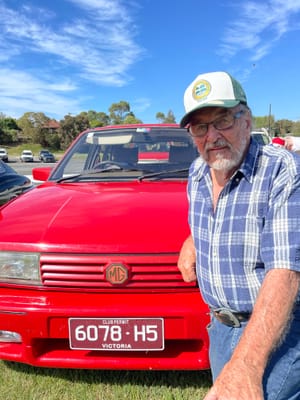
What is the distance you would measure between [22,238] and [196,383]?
141 cm

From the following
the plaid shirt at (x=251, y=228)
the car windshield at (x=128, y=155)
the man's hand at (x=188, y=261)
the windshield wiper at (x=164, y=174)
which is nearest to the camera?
the plaid shirt at (x=251, y=228)

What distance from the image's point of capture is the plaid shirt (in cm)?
124

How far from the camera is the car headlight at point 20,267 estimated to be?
7.13ft

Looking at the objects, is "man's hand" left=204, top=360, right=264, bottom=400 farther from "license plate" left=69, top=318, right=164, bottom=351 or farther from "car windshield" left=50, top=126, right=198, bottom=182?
"car windshield" left=50, top=126, right=198, bottom=182

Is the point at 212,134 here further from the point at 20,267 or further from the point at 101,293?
the point at 20,267

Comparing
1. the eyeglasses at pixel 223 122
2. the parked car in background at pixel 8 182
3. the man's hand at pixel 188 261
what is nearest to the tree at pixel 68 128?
the parked car in background at pixel 8 182

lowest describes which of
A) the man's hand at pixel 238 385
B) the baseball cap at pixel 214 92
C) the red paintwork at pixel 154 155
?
the man's hand at pixel 238 385

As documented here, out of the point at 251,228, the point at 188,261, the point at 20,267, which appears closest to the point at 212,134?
the point at 251,228

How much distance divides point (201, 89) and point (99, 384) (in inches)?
74.8

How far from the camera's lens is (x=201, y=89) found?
142 cm

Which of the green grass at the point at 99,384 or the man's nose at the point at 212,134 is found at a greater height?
the man's nose at the point at 212,134

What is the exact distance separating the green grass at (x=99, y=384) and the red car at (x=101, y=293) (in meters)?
0.28

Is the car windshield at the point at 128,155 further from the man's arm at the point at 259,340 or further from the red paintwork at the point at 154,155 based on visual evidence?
the man's arm at the point at 259,340

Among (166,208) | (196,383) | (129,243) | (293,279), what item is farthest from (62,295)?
(293,279)
